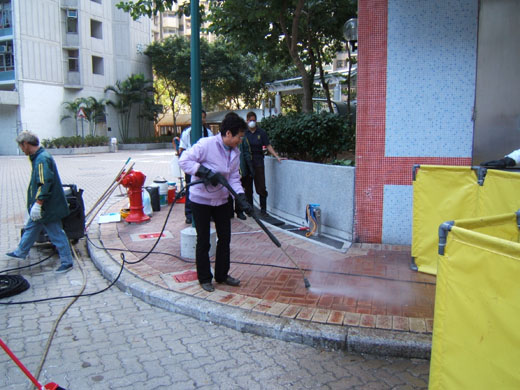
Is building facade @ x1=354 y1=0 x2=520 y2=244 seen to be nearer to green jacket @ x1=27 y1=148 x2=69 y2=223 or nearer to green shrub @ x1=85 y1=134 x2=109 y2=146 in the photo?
green jacket @ x1=27 y1=148 x2=69 y2=223

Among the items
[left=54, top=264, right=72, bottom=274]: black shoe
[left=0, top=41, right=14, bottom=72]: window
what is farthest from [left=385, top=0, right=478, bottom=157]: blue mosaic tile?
[left=0, top=41, right=14, bottom=72]: window

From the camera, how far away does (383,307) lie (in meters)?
3.98

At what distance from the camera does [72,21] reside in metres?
32.4

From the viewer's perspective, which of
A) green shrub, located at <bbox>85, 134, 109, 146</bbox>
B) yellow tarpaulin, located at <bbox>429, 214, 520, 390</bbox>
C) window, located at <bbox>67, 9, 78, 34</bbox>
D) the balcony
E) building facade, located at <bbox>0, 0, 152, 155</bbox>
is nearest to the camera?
yellow tarpaulin, located at <bbox>429, 214, 520, 390</bbox>

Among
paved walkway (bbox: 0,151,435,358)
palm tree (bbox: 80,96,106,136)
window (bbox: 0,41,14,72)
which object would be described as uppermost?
window (bbox: 0,41,14,72)

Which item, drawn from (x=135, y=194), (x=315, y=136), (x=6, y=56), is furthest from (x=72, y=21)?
(x=315, y=136)

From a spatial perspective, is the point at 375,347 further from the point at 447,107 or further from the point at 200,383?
the point at 447,107

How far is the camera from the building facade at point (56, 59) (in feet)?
95.0

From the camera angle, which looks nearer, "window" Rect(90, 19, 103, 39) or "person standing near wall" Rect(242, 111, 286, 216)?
"person standing near wall" Rect(242, 111, 286, 216)

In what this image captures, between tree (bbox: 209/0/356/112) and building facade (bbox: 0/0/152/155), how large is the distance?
2375 cm

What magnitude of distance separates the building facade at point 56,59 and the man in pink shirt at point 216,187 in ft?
95.8

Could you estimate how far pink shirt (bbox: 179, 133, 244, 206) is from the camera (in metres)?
4.20

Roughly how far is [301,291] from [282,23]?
22.9 feet

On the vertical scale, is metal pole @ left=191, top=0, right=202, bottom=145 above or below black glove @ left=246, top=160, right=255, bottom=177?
above
